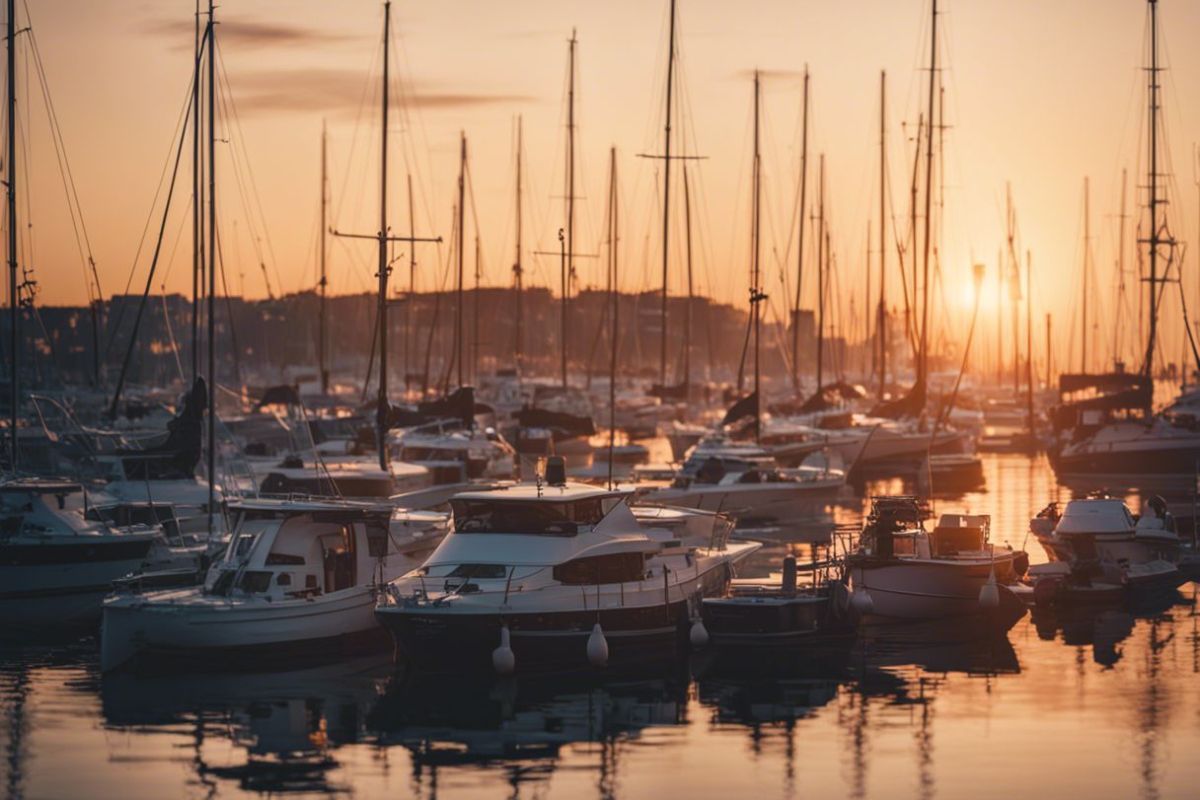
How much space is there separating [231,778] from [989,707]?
12976mm

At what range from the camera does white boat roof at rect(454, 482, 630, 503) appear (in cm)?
3544

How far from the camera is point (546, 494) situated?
3588 centimetres

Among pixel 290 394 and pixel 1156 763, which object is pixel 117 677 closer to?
pixel 1156 763

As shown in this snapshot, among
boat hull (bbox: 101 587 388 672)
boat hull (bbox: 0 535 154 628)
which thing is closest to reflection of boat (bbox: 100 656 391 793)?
boat hull (bbox: 101 587 388 672)

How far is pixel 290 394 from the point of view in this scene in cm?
8056

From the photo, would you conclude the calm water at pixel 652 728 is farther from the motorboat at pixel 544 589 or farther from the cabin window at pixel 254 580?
the cabin window at pixel 254 580

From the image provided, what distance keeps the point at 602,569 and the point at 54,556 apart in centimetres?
1325

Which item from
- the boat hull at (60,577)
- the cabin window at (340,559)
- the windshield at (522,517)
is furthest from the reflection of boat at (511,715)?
the boat hull at (60,577)

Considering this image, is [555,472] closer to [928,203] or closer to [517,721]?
[517,721]

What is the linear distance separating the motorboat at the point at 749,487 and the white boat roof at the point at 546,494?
71.3 ft

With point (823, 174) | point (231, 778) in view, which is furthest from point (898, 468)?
point (231, 778)

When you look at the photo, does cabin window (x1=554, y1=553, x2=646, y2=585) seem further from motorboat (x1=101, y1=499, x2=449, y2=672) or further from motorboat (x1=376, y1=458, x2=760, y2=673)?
motorboat (x1=101, y1=499, x2=449, y2=672)

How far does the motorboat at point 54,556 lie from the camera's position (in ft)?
131

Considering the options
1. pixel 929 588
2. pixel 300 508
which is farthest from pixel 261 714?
pixel 929 588
